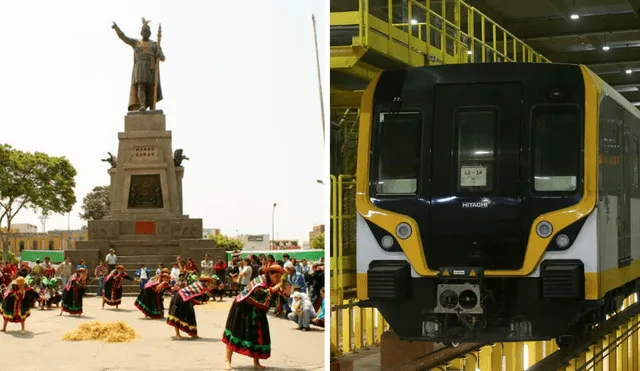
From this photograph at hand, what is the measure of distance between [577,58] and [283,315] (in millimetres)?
7237

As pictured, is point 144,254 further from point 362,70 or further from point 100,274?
point 362,70

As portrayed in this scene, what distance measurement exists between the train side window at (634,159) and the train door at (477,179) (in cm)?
193

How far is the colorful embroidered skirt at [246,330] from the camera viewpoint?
8742 mm

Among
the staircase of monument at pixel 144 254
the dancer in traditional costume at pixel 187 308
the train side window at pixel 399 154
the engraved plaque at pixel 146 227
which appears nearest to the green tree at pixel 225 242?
the staircase of monument at pixel 144 254

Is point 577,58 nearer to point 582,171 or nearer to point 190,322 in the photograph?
point 190,322

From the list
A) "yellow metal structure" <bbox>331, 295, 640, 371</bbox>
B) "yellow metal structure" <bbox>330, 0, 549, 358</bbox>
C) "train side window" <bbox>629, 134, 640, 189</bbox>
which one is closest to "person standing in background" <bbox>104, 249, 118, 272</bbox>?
"yellow metal structure" <bbox>330, 0, 549, 358</bbox>

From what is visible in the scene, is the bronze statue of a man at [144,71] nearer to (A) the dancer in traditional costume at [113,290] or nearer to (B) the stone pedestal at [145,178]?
(B) the stone pedestal at [145,178]

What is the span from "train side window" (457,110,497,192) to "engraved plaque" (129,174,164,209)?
51.3 ft

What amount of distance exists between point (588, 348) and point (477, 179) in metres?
1.60

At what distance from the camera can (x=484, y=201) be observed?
627cm

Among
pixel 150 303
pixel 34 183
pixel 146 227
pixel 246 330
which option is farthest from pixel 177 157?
pixel 246 330

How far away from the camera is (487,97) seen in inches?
253

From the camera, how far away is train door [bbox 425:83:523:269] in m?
6.23

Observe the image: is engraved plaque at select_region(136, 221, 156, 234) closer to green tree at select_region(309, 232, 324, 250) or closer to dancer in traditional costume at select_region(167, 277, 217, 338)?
green tree at select_region(309, 232, 324, 250)
